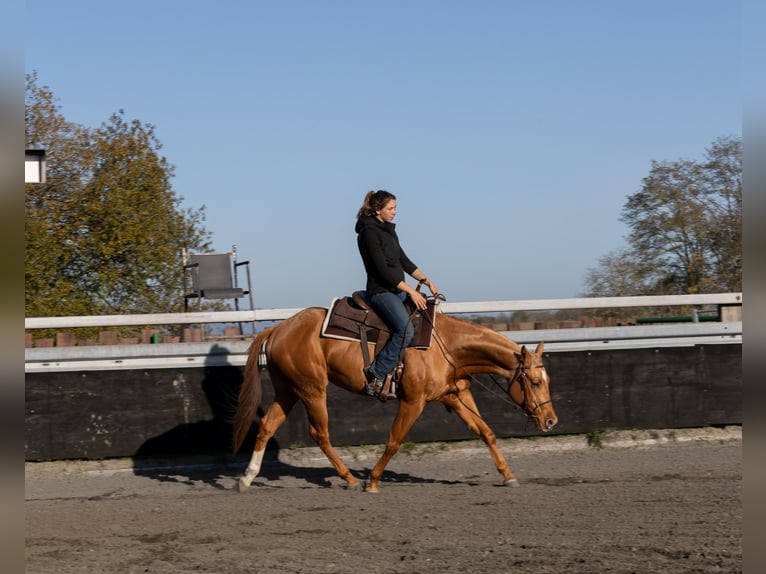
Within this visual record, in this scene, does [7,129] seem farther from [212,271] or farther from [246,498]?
[212,271]

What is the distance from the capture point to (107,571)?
5.73 metres

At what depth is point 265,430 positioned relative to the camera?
9109 millimetres

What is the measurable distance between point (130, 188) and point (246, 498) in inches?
636

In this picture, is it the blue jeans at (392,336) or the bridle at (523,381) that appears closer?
the blue jeans at (392,336)

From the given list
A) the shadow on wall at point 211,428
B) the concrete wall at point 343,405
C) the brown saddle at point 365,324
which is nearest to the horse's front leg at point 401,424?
the brown saddle at point 365,324

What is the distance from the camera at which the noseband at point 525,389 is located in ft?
29.3

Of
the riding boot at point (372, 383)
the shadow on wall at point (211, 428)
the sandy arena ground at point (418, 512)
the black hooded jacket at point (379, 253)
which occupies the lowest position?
the sandy arena ground at point (418, 512)

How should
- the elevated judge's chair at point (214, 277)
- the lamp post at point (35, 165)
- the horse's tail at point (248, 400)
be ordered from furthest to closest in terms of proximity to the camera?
1. the elevated judge's chair at point (214, 277)
2. the horse's tail at point (248, 400)
3. the lamp post at point (35, 165)

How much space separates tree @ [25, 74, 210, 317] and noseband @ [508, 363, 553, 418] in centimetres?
1365

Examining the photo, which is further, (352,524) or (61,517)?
(61,517)

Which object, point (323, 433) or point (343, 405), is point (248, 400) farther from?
point (343, 405)

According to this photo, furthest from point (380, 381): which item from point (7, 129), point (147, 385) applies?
point (7, 129)

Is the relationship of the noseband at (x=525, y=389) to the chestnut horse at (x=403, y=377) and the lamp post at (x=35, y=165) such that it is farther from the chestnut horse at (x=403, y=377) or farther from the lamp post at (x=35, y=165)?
the lamp post at (x=35, y=165)

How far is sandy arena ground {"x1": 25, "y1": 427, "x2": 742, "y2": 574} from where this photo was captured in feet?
18.9
